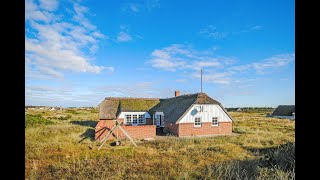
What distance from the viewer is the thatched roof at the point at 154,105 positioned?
86.9 feet

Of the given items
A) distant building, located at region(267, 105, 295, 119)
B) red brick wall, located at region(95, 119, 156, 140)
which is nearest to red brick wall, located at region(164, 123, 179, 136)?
red brick wall, located at region(95, 119, 156, 140)

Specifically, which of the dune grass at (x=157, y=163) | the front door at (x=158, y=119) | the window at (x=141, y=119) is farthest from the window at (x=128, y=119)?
the dune grass at (x=157, y=163)

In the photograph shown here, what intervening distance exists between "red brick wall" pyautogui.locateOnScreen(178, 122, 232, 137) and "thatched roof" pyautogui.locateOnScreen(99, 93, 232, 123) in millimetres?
1199

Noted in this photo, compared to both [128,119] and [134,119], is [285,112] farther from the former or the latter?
[128,119]

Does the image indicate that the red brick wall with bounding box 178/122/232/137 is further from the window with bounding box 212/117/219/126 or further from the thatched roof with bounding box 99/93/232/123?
the thatched roof with bounding box 99/93/232/123

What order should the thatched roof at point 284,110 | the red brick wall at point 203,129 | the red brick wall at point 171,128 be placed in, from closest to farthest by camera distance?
the red brick wall at point 203,129 → the red brick wall at point 171,128 → the thatched roof at point 284,110

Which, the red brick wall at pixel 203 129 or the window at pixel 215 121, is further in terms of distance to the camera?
the window at pixel 215 121

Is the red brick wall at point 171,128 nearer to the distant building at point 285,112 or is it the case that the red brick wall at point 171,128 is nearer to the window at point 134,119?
the window at point 134,119
